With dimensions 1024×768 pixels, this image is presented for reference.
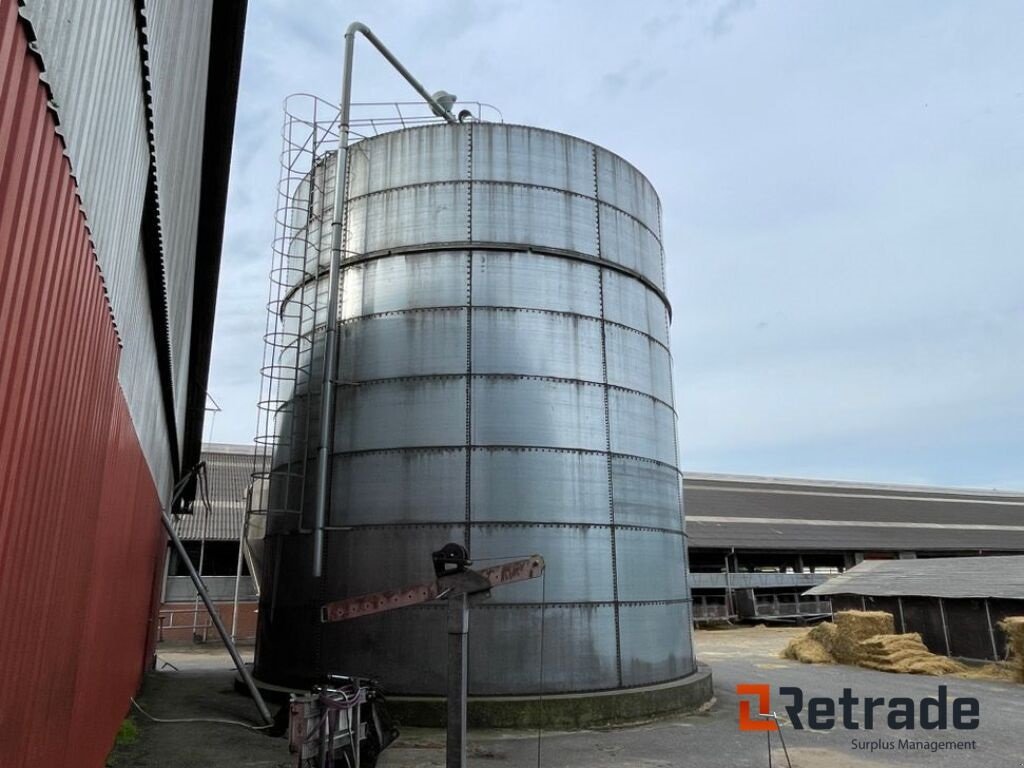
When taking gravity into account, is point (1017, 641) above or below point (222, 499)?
below

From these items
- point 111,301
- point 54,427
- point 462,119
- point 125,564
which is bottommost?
point 125,564

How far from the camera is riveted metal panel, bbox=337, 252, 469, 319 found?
45.2 ft

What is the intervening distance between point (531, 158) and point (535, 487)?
6938 mm

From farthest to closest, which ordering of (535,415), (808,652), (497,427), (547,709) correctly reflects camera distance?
1. (808,652)
2. (535,415)
3. (497,427)
4. (547,709)

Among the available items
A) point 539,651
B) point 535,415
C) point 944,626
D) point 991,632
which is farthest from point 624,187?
point 944,626

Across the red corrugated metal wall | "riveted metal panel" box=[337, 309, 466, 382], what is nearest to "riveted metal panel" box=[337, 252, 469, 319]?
"riveted metal panel" box=[337, 309, 466, 382]

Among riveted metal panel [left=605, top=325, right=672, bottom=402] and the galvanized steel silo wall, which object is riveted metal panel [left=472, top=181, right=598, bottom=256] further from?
riveted metal panel [left=605, top=325, right=672, bottom=402]

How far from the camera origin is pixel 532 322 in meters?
13.7

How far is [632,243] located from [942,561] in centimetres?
2023

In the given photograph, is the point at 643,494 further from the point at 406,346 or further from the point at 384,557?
the point at 406,346

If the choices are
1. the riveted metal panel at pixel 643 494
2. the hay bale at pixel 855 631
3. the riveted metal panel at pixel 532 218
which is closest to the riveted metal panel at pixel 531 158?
the riveted metal panel at pixel 532 218

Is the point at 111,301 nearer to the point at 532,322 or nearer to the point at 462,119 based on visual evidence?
the point at 532,322

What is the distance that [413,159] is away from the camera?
581 inches

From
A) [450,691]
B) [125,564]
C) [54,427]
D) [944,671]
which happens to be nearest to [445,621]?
[125,564]
